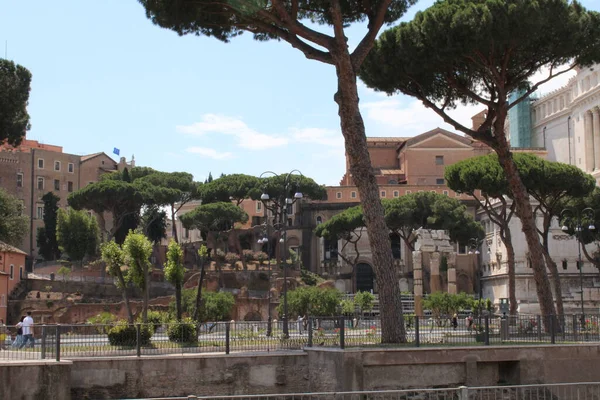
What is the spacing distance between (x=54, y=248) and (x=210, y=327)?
56429 mm

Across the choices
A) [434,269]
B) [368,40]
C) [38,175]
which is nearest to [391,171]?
[38,175]

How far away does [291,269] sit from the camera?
71.8 m

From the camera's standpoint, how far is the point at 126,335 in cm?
2078

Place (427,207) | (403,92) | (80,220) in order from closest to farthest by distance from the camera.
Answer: (403,92), (427,207), (80,220)

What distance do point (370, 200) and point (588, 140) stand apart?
62028 millimetres

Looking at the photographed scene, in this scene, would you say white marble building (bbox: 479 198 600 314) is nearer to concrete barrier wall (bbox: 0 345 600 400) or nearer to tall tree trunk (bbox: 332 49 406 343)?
tall tree trunk (bbox: 332 49 406 343)

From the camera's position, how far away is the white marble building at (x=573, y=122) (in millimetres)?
77125

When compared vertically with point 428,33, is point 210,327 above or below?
below

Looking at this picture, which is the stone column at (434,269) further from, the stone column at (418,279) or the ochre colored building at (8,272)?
the ochre colored building at (8,272)

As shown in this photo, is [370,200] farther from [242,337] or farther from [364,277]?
[364,277]

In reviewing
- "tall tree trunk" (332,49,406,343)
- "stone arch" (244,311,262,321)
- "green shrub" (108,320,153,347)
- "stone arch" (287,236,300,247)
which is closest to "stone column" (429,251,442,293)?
"stone arch" (244,311,262,321)

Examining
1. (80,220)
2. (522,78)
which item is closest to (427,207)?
(80,220)

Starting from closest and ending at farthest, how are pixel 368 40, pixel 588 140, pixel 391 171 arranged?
pixel 368 40, pixel 588 140, pixel 391 171

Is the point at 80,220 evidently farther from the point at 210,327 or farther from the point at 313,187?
the point at 210,327
